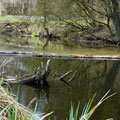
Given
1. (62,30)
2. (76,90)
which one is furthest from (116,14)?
(76,90)

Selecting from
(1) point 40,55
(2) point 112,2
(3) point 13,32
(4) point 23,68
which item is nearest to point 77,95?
(4) point 23,68

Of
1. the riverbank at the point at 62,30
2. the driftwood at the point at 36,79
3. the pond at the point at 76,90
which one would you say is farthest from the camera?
the riverbank at the point at 62,30

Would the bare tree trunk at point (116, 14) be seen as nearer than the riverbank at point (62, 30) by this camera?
Yes

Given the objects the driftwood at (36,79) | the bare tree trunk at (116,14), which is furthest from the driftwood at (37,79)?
the bare tree trunk at (116,14)

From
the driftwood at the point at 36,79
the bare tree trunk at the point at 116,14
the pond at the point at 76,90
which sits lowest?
the pond at the point at 76,90

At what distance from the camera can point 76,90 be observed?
8.23m

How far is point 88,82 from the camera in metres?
9.59

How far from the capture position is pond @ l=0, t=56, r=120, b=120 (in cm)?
624

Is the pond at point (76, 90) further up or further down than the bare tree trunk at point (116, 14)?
further down

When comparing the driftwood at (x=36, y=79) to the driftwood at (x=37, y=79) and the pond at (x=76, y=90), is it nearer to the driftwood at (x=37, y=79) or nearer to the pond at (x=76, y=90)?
the driftwood at (x=37, y=79)

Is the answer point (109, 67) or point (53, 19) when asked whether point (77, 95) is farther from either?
point (53, 19)

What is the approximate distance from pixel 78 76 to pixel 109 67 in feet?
10.4

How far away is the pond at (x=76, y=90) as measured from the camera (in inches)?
246

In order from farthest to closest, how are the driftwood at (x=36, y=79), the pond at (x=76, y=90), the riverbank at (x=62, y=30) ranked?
the riverbank at (x=62, y=30) < the driftwood at (x=36, y=79) < the pond at (x=76, y=90)
